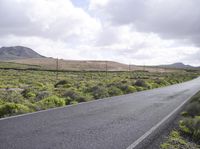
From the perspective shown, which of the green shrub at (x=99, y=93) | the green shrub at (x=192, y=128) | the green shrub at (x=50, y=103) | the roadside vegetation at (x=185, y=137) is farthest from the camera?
the green shrub at (x=99, y=93)

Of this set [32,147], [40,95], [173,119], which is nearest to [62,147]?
[32,147]

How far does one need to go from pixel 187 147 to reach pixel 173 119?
486 centimetres

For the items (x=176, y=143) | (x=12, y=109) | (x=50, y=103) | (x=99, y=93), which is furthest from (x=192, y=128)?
(x=99, y=93)

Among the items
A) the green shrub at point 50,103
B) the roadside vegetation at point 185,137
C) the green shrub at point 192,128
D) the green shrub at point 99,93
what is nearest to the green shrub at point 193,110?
the roadside vegetation at point 185,137

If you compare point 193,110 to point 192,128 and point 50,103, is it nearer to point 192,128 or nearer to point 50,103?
point 192,128

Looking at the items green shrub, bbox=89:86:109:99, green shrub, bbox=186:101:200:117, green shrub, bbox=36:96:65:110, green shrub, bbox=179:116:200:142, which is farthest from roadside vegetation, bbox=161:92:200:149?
green shrub, bbox=89:86:109:99

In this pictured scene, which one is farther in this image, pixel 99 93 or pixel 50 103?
pixel 99 93

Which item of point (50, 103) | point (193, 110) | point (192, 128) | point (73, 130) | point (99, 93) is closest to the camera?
point (73, 130)

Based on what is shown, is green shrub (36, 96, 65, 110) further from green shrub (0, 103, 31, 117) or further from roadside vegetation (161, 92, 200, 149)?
roadside vegetation (161, 92, 200, 149)

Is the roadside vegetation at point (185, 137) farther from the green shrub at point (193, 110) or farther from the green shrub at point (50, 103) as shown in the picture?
the green shrub at point (50, 103)

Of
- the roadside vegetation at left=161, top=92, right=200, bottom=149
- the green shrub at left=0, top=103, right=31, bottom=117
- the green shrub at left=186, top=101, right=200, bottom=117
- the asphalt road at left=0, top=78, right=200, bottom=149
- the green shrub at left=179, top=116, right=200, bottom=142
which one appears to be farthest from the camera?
the green shrub at left=186, top=101, right=200, bottom=117

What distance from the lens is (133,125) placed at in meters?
11.1

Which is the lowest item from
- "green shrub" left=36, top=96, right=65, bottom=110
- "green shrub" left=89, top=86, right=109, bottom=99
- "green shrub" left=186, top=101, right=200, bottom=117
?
"green shrub" left=89, top=86, right=109, bottom=99

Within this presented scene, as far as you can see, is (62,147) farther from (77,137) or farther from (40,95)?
(40,95)
